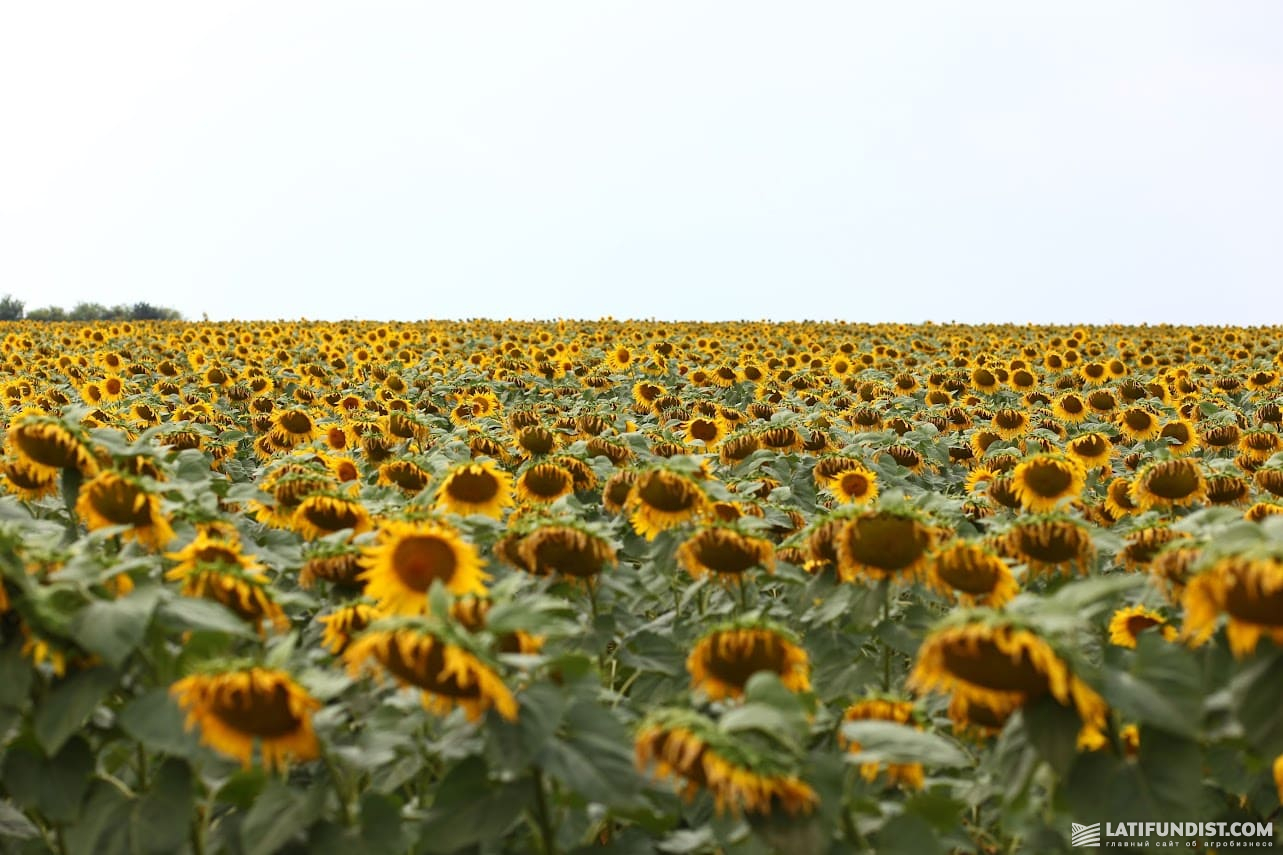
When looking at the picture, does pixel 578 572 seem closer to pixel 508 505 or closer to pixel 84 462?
pixel 508 505

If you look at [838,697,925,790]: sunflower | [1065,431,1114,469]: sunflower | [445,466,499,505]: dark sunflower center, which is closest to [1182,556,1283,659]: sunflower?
[838,697,925,790]: sunflower

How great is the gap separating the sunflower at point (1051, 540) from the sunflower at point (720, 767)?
5.66 feet

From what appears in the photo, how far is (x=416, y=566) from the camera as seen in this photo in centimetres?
312

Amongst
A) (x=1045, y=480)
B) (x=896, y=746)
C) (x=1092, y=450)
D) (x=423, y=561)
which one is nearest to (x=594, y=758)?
(x=896, y=746)

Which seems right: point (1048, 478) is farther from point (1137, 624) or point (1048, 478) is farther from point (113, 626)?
point (113, 626)

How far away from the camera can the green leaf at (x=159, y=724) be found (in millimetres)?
2287

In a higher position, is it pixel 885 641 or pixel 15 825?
pixel 885 641

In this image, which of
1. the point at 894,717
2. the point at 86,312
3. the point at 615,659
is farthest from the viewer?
the point at 86,312

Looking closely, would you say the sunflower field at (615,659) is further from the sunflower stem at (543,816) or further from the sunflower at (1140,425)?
the sunflower at (1140,425)

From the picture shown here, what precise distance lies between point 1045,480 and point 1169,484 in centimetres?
69

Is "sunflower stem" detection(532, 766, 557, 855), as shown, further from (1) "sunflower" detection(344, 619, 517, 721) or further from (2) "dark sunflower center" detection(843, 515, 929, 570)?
(2) "dark sunflower center" detection(843, 515, 929, 570)

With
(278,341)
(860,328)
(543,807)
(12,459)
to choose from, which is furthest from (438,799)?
(860,328)

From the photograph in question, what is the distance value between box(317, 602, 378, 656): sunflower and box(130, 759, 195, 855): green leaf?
0.57 m

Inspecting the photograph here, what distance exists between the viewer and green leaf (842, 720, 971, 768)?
219 centimetres
